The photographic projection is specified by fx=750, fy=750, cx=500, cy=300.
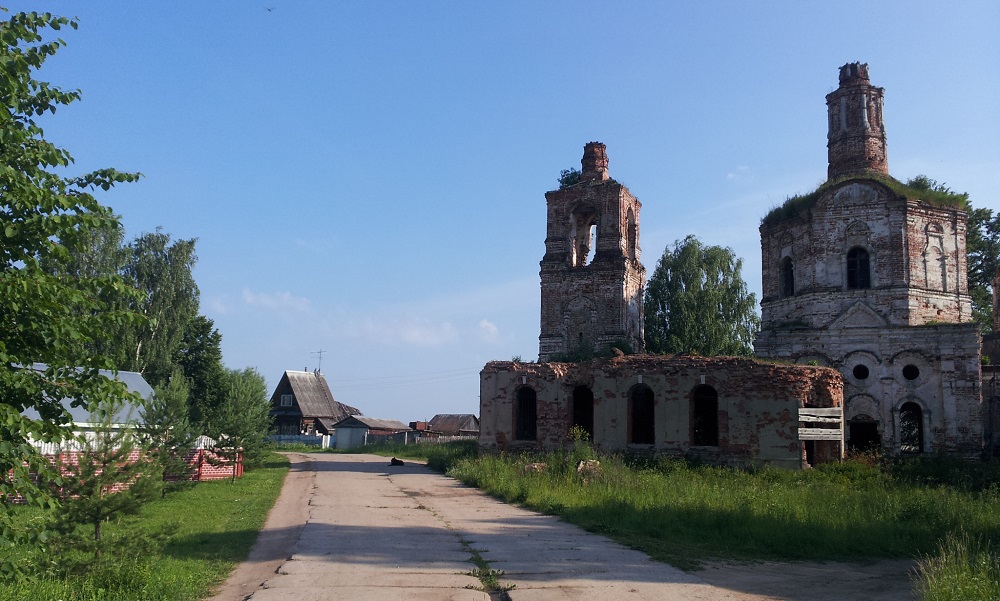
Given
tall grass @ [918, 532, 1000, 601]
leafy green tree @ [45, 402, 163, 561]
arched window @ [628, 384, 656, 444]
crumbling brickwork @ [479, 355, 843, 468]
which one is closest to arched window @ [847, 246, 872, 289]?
crumbling brickwork @ [479, 355, 843, 468]

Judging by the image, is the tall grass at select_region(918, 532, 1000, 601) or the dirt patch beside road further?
the dirt patch beside road

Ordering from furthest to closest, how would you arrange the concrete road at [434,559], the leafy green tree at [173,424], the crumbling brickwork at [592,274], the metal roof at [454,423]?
1. the metal roof at [454,423]
2. the crumbling brickwork at [592,274]
3. the leafy green tree at [173,424]
4. the concrete road at [434,559]

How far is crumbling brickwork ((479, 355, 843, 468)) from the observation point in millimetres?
Answer: 20750

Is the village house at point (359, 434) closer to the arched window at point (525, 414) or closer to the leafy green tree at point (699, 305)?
the leafy green tree at point (699, 305)

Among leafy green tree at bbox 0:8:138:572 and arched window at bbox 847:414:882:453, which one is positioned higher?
leafy green tree at bbox 0:8:138:572

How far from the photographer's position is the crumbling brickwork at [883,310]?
80.1ft

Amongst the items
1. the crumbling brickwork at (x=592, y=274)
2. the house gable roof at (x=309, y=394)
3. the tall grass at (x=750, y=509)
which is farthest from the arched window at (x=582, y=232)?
the house gable roof at (x=309, y=394)

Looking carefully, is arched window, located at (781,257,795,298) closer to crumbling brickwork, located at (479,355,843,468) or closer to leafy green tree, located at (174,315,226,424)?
crumbling brickwork, located at (479,355,843,468)

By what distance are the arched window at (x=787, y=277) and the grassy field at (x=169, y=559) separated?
66.7 feet

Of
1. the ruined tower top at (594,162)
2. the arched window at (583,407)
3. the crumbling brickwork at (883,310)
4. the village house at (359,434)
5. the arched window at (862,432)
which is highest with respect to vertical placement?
the ruined tower top at (594,162)

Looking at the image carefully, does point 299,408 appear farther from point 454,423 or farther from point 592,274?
point 592,274

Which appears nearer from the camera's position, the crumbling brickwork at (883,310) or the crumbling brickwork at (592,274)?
the crumbling brickwork at (883,310)

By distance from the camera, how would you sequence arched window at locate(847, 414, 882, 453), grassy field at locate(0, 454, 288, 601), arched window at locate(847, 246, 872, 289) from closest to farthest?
grassy field at locate(0, 454, 288, 601) → arched window at locate(847, 414, 882, 453) → arched window at locate(847, 246, 872, 289)

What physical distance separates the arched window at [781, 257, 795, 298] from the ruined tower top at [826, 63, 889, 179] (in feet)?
12.6
